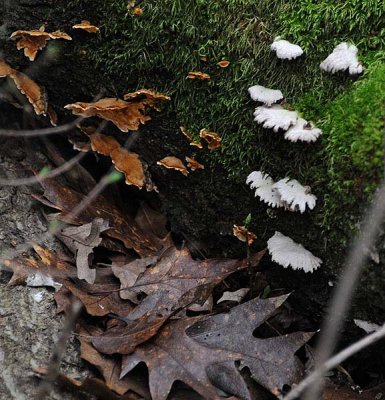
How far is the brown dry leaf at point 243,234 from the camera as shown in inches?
131

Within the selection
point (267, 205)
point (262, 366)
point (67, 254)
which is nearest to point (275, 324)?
point (262, 366)

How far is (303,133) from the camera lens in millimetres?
2881

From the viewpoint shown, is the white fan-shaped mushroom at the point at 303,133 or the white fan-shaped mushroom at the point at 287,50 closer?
the white fan-shaped mushroom at the point at 303,133

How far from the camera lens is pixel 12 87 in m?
3.86

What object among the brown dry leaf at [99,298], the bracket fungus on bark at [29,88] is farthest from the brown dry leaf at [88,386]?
the bracket fungus on bark at [29,88]

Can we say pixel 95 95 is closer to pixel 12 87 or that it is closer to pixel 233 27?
pixel 12 87

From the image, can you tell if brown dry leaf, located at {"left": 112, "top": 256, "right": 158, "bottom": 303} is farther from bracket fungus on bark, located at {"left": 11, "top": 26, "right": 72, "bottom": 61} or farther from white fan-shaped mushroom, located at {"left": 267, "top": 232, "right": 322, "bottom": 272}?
bracket fungus on bark, located at {"left": 11, "top": 26, "right": 72, "bottom": 61}

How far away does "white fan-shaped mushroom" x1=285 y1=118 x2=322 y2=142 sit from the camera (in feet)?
9.43

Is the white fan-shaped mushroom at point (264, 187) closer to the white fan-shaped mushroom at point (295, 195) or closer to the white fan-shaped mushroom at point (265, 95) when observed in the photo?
the white fan-shaped mushroom at point (295, 195)

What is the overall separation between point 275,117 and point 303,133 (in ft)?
0.65

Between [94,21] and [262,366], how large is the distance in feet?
8.04

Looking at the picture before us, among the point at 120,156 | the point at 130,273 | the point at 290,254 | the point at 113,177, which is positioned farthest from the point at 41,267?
the point at 290,254

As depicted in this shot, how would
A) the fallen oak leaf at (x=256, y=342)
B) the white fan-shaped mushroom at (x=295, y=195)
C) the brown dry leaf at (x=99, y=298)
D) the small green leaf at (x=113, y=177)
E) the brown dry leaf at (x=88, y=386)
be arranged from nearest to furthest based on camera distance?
the brown dry leaf at (x=88, y=386) < the fallen oak leaf at (x=256, y=342) < the white fan-shaped mushroom at (x=295, y=195) < the brown dry leaf at (x=99, y=298) < the small green leaf at (x=113, y=177)

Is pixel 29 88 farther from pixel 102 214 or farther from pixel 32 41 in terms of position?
pixel 102 214
